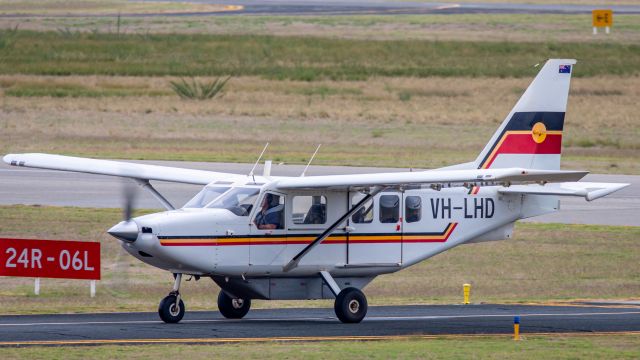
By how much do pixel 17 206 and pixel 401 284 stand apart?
1257 centimetres

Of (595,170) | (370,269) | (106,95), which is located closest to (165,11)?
(106,95)

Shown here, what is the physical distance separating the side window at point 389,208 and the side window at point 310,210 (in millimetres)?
1110

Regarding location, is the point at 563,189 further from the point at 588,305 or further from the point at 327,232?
the point at 327,232

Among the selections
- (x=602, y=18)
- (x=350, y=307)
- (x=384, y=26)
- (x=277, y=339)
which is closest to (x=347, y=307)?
(x=350, y=307)

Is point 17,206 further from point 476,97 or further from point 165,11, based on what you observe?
point 165,11

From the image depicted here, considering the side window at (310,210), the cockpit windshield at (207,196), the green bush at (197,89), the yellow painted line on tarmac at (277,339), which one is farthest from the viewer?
the green bush at (197,89)

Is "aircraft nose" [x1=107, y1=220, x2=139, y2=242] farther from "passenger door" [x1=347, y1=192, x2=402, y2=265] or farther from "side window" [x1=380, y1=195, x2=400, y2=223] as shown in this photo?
"side window" [x1=380, y1=195, x2=400, y2=223]

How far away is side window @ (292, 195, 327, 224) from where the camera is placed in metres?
20.3

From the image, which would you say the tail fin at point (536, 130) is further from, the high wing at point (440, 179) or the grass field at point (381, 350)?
the grass field at point (381, 350)

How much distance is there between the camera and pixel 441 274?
91.2 feet

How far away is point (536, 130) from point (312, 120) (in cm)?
3487

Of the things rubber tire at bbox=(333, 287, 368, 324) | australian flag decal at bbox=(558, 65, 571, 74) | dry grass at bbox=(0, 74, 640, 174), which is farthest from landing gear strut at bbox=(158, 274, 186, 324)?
dry grass at bbox=(0, 74, 640, 174)

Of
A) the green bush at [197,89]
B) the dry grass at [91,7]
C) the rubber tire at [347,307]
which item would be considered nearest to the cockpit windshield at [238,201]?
the rubber tire at [347,307]

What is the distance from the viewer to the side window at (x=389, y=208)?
20922mm
